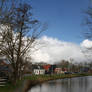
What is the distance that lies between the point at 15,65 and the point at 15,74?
4.01 feet

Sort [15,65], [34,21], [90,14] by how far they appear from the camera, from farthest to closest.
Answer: [15,65] < [34,21] < [90,14]

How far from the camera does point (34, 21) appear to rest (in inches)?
764

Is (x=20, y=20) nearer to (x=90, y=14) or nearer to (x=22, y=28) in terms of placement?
(x=22, y=28)

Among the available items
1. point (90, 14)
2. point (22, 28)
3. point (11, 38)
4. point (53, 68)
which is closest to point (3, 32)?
point (11, 38)

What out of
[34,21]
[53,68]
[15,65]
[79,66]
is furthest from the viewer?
[79,66]

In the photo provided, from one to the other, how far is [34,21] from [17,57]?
208 inches

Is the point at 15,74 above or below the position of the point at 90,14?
below

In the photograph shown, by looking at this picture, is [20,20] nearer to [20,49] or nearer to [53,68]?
[20,49]

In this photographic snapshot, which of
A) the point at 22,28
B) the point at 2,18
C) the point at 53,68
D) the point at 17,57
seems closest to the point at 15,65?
the point at 17,57

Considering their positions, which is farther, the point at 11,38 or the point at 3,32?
the point at 11,38

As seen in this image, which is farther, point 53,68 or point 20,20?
point 53,68

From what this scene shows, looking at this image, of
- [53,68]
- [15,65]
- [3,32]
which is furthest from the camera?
[53,68]

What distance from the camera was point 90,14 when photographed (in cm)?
1353

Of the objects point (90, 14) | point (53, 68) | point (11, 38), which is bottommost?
point (53, 68)
